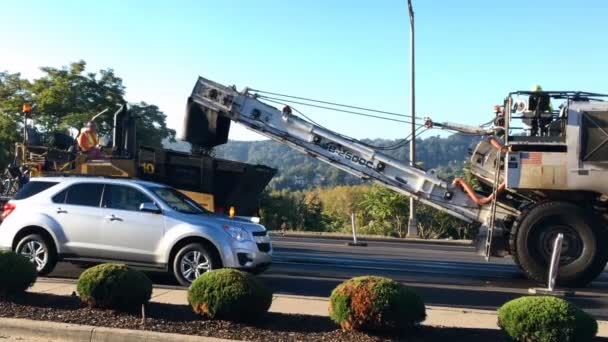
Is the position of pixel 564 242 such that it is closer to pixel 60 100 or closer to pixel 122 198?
pixel 122 198

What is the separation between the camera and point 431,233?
25.5m

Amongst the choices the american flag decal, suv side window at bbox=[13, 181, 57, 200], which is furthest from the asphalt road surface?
the american flag decal

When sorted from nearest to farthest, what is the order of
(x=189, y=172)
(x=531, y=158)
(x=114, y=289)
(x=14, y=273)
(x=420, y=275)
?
(x=114, y=289) → (x=14, y=273) → (x=531, y=158) → (x=420, y=275) → (x=189, y=172)

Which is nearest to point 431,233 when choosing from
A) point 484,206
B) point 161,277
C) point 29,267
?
point 484,206

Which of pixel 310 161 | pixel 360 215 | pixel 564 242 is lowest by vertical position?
pixel 360 215

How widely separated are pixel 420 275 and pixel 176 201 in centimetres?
466

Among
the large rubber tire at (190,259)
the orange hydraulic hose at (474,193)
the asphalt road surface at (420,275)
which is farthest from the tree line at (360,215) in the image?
the large rubber tire at (190,259)

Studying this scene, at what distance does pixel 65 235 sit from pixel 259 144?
158m

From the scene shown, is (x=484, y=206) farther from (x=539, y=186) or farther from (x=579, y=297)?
(x=579, y=297)

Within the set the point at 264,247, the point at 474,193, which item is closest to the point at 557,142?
the point at 474,193

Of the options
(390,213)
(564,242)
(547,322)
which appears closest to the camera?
(547,322)

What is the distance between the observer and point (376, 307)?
642cm

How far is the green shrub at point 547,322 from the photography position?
237 inches

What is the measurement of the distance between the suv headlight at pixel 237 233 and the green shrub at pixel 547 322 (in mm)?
4584
